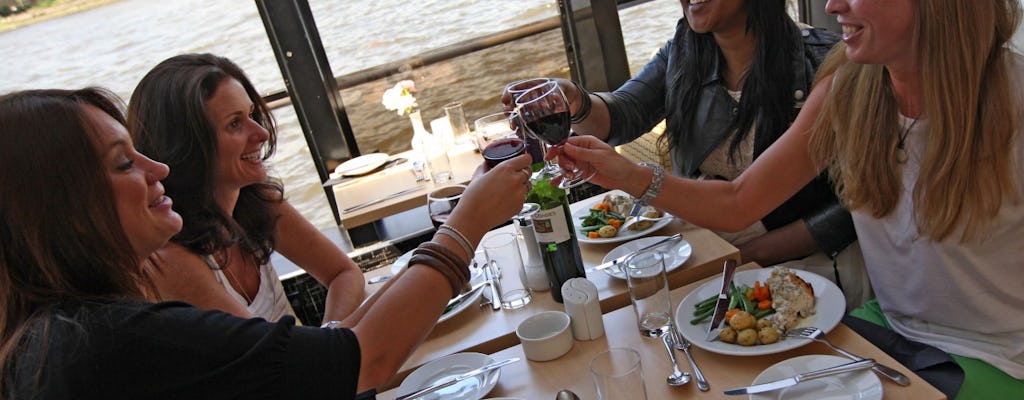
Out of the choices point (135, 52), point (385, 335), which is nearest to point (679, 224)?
point (385, 335)

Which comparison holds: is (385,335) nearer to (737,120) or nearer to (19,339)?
(19,339)

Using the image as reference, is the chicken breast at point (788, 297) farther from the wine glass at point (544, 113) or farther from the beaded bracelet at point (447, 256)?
the beaded bracelet at point (447, 256)

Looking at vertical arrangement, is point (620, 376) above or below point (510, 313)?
above

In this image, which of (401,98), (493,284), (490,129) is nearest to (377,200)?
(401,98)

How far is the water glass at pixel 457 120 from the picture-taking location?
3.01 m

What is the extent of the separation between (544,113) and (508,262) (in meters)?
0.56

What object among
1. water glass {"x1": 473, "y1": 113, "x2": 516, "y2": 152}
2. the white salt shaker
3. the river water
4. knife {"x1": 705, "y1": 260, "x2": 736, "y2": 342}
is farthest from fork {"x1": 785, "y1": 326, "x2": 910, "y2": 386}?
the river water

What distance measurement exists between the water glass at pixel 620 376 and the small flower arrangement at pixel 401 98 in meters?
2.26

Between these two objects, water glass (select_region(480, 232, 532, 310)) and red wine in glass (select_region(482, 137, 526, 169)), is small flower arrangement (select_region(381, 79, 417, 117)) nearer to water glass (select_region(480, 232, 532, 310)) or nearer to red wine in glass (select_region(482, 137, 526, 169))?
water glass (select_region(480, 232, 532, 310))

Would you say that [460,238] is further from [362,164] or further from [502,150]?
[362,164]

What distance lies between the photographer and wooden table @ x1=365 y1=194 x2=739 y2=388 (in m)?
1.54

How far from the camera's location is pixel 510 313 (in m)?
1.63

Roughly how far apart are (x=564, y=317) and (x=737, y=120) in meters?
0.95

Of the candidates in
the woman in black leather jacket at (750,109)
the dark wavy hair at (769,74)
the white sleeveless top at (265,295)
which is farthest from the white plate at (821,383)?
the white sleeveless top at (265,295)
